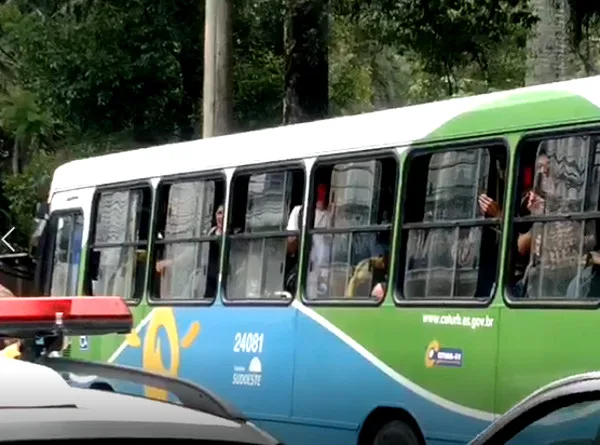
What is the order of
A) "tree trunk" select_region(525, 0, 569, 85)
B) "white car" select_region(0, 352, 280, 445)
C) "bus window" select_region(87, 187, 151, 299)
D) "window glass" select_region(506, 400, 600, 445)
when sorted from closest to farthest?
"white car" select_region(0, 352, 280, 445)
"window glass" select_region(506, 400, 600, 445)
"bus window" select_region(87, 187, 151, 299)
"tree trunk" select_region(525, 0, 569, 85)

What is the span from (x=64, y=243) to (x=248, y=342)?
4057 millimetres

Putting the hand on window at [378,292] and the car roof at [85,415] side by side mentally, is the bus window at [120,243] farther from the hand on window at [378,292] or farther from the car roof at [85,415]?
the car roof at [85,415]

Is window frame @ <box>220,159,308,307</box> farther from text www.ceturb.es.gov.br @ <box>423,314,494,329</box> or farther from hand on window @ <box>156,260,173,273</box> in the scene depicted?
text www.ceturb.es.gov.br @ <box>423,314,494,329</box>

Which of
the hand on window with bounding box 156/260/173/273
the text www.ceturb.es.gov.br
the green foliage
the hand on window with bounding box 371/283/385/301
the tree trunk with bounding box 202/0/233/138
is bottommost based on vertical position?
the text www.ceturb.es.gov.br

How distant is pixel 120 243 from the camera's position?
1402 centimetres

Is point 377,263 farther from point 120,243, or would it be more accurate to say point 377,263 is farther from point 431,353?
point 120,243

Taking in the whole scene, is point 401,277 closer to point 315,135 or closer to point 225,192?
point 315,135

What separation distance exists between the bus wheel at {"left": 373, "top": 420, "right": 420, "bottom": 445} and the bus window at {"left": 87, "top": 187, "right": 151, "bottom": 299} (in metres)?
3.77

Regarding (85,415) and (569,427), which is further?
(569,427)

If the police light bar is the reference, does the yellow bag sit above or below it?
below

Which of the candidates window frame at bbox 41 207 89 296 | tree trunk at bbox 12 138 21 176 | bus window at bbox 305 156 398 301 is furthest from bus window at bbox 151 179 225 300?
tree trunk at bbox 12 138 21 176

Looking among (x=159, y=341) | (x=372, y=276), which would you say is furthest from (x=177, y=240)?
(x=372, y=276)

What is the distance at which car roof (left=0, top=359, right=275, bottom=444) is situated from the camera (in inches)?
124

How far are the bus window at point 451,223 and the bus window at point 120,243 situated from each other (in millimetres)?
3847
